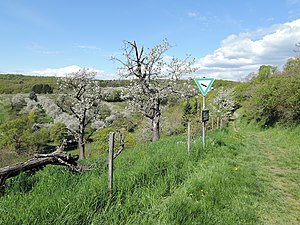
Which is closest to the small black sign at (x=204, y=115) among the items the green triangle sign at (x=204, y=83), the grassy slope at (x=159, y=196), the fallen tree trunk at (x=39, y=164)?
the green triangle sign at (x=204, y=83)

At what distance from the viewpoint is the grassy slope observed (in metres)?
3.33

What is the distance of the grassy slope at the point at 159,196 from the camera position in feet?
10.9

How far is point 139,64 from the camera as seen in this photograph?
16578mm

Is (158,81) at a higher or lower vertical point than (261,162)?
higher

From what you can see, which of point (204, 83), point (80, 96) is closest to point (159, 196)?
point (204, 83)

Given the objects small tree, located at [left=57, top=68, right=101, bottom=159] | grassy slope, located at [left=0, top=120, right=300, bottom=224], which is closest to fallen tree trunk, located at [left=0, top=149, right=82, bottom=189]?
grassy slope, located at [left=0, top=120, right=300, bottom=224]

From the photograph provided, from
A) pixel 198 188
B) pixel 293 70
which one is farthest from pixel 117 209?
pixel 293 70

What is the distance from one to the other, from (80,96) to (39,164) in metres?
22.8

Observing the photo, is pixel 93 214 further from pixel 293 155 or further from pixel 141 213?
pixel 293 155

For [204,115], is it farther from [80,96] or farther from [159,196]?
[80,96]

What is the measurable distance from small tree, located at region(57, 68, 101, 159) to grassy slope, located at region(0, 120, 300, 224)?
67.0 feet

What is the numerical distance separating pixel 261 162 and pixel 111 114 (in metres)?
28.8

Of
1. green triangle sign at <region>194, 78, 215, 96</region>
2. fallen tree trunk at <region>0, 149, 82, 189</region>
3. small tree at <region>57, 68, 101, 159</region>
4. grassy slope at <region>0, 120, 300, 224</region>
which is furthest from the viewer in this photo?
small tree at <region>57, 68, 101, 159</region>

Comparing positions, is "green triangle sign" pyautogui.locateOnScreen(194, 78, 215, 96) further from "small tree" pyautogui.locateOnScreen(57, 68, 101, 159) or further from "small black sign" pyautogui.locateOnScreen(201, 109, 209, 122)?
"small tree" pyautogui.locateOnScreen(57, 68, 101, 159)
